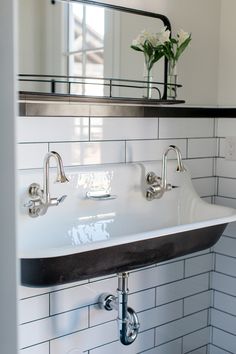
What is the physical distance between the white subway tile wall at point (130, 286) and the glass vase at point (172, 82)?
98 mm

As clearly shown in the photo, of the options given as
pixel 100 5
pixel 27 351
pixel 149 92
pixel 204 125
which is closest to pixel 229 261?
pixel 204 125

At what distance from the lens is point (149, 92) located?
5.52ft

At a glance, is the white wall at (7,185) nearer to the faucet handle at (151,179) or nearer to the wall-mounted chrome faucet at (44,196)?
the wall-mounted chrome faucet at (44,196)

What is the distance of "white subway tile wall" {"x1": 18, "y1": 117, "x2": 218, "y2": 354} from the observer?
4.83 ft

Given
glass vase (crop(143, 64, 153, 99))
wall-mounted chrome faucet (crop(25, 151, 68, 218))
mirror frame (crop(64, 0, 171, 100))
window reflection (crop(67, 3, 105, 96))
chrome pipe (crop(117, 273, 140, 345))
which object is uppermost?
mirror frame (crop(64, 0, 171, 100))

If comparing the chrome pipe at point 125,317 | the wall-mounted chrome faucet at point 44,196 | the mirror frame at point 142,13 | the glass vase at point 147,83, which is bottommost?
the chrome pipe at point 125,317

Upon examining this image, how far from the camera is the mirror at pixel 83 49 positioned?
4.65 feet

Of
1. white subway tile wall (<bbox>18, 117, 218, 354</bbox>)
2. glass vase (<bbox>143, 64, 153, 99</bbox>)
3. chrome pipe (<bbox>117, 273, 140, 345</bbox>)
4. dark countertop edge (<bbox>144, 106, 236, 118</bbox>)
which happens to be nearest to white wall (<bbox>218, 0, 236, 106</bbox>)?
dark countertop edge (<bbox>144, 106, 236, 118</bbox>)

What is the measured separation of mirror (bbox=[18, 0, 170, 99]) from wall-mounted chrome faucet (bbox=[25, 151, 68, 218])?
0.83ft

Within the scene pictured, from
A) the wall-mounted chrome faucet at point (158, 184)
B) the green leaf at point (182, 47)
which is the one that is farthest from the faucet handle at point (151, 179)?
the green leaf at point (182, 47)

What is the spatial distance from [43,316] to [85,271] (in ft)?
1.28

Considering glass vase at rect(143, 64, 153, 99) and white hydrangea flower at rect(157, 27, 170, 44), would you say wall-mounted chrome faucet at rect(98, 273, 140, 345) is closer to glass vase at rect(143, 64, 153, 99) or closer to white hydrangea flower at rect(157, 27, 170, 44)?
glass vase at rect(143, 64, 153, 99)

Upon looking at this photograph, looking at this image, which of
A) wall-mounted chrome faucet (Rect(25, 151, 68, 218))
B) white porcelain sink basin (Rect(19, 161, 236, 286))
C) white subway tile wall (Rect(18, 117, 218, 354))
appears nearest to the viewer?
white porcelain sink basin (Rect(19, 161, 236, 286))

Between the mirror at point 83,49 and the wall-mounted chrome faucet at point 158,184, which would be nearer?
the mirror at point 83,49
